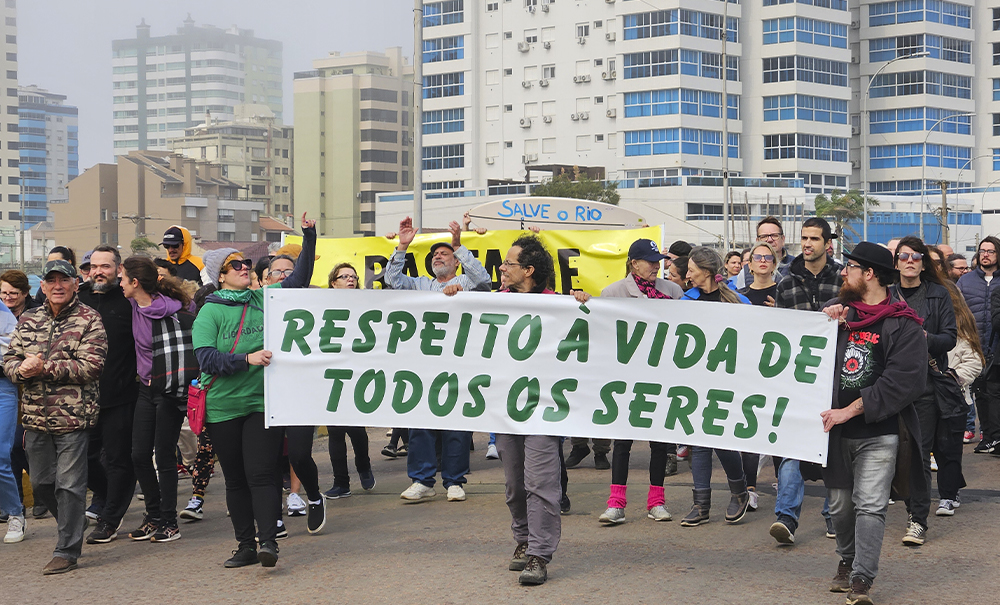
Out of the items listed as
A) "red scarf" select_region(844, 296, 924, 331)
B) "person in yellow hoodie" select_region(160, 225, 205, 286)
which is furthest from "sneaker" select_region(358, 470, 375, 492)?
"red scarf" select_region(844, 296, 924, 331)

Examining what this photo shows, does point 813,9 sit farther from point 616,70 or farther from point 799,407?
point 799,407

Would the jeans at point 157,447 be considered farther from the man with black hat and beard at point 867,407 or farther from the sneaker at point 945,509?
the sneaker at point 945,509

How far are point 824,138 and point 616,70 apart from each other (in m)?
18.0

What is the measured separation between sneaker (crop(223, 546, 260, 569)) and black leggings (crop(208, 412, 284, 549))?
32mm

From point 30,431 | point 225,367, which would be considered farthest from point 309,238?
point 30,431

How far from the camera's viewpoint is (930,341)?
768 centimetres

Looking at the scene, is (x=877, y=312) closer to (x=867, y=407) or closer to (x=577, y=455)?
(x=867, y=407)

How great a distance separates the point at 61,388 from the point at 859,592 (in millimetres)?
5071

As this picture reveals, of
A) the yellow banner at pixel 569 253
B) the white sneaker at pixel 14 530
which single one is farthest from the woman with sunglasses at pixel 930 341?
the white sneaker at pixel 14 530

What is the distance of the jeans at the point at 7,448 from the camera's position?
8.23m

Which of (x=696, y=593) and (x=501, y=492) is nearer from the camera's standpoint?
(x=696, y=593)

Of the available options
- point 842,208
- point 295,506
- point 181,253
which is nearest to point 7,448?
point 295,506

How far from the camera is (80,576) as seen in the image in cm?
696

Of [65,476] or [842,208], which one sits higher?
[842,208]
